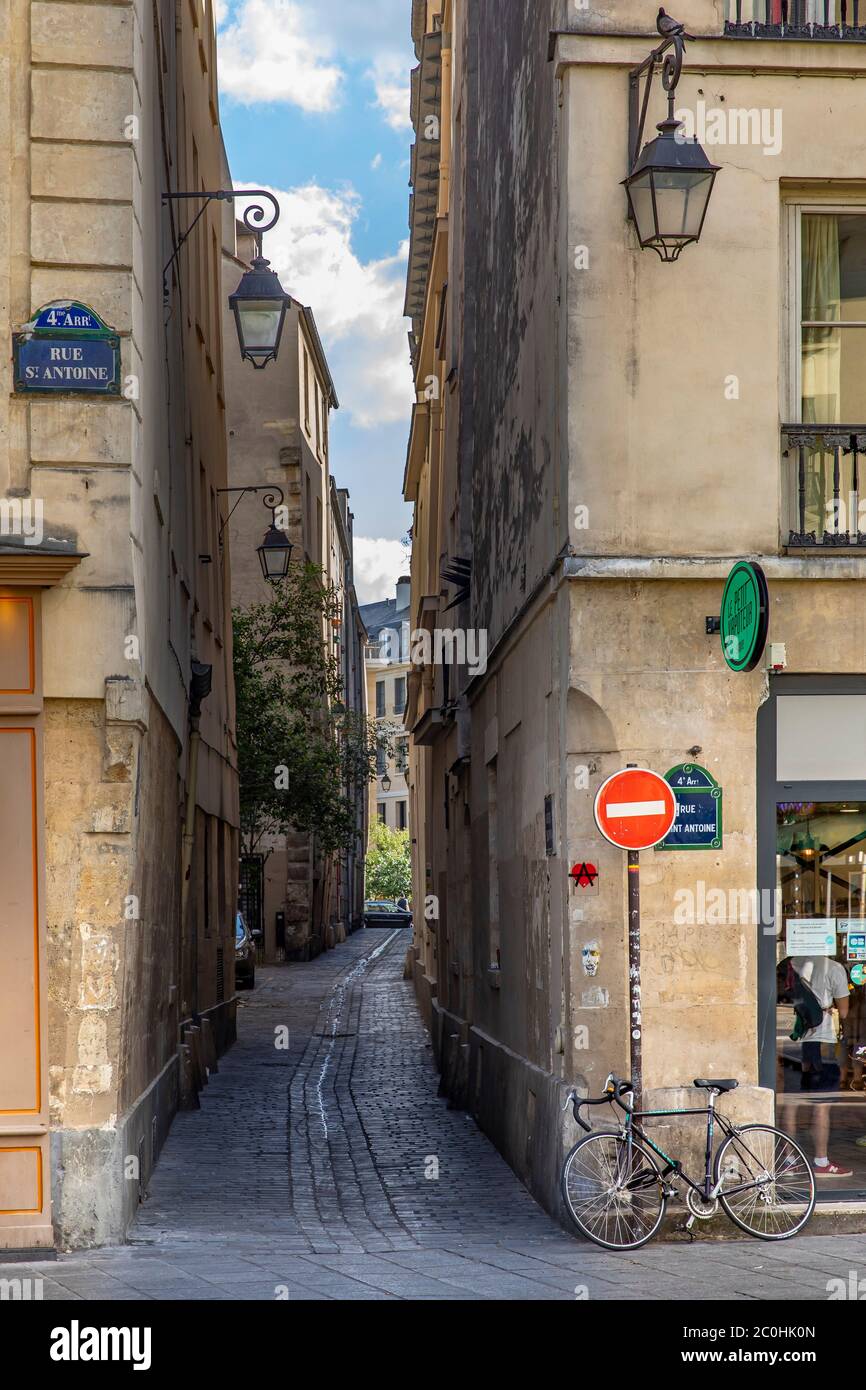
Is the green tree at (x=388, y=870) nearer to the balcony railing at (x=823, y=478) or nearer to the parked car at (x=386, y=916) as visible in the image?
the parked car at (x=386, y=916)

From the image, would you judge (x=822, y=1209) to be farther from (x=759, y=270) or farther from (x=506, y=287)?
(x=506, y=287)

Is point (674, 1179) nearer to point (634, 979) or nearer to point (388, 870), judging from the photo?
point (634, 979)

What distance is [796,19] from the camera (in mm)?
11359

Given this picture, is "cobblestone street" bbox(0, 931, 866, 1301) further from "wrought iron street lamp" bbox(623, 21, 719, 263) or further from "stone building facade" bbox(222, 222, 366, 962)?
"stone building facade" bbox(222, 222, 366, 962)

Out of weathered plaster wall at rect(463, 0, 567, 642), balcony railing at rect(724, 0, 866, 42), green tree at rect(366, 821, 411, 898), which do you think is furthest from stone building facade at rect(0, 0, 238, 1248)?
green tree at rect(366, 821, 411, 898)

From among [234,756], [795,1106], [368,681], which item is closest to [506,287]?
[795,1106]

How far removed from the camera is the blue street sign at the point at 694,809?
10.8m

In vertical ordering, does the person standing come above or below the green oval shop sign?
below

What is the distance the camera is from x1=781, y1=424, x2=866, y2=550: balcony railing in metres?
11.3

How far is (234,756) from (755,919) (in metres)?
15.9

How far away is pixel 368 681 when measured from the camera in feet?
319

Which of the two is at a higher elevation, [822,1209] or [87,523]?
[87,523]

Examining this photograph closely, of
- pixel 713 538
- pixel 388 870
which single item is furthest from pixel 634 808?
pixel 388 870

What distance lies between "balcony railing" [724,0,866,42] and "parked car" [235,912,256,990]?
23448mm
